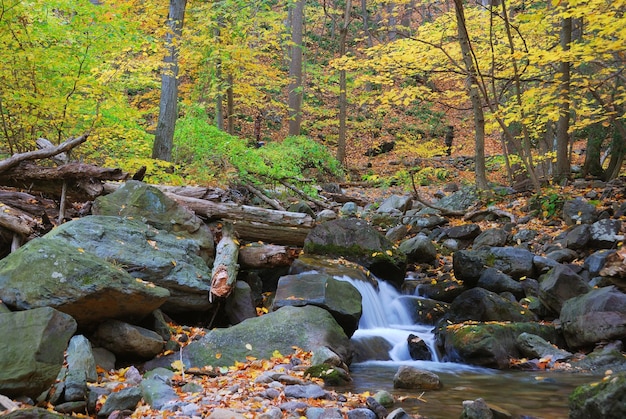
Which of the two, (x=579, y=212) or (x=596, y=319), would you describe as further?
(x=579, y=212)

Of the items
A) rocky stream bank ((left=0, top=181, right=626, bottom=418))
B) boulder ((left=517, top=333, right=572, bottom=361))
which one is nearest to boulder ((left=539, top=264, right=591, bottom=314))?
rocky stream bank ((left=0, top=181, right=626, bottom=418))

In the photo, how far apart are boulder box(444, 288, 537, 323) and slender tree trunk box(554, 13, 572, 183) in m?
5.39

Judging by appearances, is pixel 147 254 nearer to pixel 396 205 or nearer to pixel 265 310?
pixel 265 310

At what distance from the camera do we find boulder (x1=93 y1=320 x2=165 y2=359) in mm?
5461

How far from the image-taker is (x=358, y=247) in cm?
941

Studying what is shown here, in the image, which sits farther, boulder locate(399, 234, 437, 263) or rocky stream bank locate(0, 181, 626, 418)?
boulder locate(399, 234, 437, 263)

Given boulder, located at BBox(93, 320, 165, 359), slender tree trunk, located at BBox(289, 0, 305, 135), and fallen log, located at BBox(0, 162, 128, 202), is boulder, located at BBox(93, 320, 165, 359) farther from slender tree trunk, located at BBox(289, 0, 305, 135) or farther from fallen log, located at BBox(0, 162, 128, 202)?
slender tree trunk, located at BBox(289, 0, 305, 135)

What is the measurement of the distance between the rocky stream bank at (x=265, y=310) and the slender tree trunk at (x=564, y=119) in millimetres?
2492

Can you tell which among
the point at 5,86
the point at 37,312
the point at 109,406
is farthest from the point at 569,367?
the point at 5,86

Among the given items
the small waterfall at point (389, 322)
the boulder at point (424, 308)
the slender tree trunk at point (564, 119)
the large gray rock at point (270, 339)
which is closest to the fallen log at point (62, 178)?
the large gray rock at point (270, 339)

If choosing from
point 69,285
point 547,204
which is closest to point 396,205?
point 547,204

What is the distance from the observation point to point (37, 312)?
417cm

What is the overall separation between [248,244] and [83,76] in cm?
424

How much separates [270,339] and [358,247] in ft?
12.0
